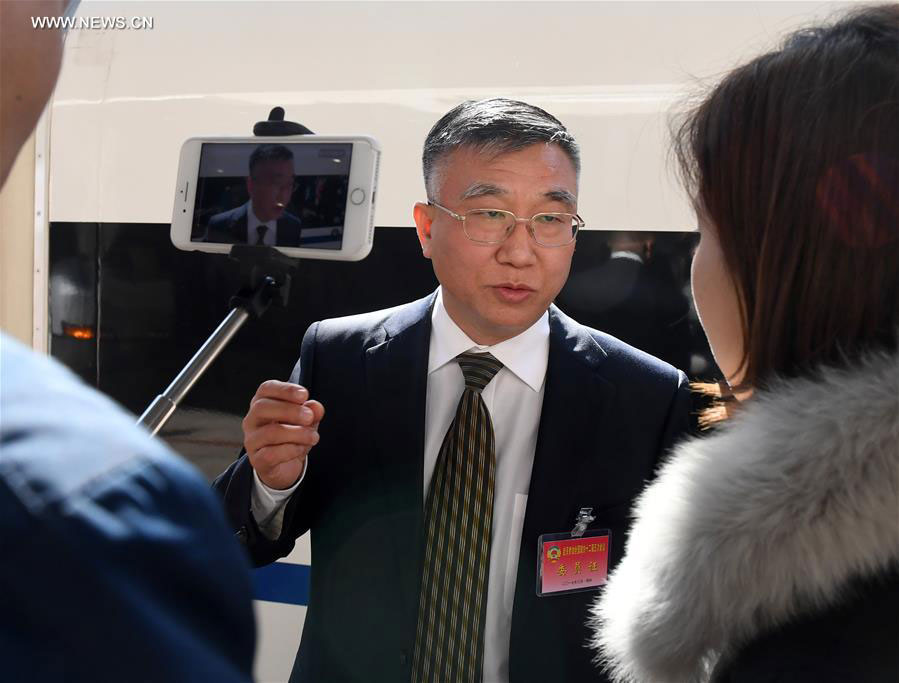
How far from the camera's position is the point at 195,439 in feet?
8.42

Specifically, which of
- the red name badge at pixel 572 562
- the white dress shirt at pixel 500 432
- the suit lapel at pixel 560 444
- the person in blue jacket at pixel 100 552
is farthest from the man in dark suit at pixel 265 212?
the person in blue jacket at pixel 100 552

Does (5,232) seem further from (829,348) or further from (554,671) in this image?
(829,348)

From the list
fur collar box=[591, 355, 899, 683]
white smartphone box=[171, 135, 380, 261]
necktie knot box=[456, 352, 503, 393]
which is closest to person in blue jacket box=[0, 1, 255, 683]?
fur collar box=[591, 355, 899, 683]

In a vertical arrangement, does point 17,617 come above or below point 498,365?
above

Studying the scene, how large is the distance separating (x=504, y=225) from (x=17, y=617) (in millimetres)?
1357

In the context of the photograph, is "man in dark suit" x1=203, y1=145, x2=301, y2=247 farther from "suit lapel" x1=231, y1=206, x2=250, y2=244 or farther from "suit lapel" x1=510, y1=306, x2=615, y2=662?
"suit lapel" x1=510, y1=306, x2=615, y2=662

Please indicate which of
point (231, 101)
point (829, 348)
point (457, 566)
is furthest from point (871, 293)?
point (231, 101)

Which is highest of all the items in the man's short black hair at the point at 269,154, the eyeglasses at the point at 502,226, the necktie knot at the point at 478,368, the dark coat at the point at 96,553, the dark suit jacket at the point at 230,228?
the man's short black hair at the point at 269,154

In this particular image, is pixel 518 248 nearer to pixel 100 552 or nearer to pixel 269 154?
pixel 269 154

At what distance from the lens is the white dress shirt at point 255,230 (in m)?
1.58

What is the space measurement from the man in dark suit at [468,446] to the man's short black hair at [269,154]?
1.14 feet

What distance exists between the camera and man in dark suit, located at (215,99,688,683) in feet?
5.10

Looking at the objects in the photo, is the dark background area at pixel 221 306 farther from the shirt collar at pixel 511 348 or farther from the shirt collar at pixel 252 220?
the shirt collar at pixel 252 220

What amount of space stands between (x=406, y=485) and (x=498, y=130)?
2.28 ft
